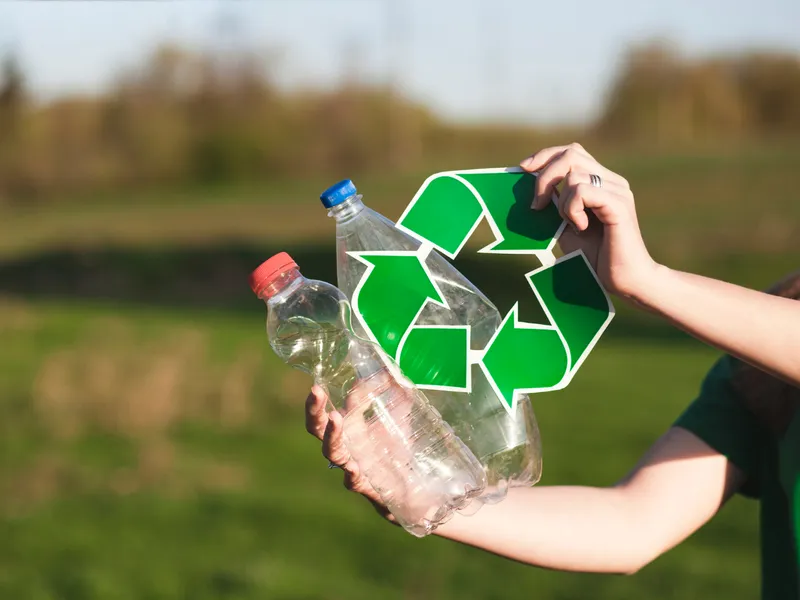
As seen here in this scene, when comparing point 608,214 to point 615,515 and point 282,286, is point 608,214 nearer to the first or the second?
point 282,286

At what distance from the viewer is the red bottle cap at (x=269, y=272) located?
1.51 metres

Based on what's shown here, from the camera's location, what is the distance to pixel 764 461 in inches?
73.0

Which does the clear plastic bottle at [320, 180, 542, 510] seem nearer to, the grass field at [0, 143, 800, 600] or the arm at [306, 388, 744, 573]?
the arm at [306, 388, 744, 573]

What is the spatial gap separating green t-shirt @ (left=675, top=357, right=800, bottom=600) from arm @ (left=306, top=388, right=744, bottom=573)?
0.03 meters

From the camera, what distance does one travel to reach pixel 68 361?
28.2 feet

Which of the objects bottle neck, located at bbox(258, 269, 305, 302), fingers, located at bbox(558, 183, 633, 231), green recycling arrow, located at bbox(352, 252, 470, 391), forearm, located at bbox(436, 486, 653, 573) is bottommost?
forearm, located at bbox(436, 486, 653, 573)

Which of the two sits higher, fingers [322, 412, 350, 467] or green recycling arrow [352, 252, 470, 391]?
green recycling arrow [352, 252, 470, 391]

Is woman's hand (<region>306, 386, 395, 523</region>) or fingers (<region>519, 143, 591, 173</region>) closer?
woman's hand (<region>306, 386, 395, 523</region>)

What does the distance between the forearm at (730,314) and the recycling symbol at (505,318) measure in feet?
0.51

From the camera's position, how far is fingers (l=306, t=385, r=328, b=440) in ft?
4.81

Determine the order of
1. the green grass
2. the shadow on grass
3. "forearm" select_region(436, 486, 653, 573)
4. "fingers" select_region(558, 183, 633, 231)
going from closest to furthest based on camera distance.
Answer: "fingers" select_region(558, 183, 633, 231) < "forearm" select_region(436, 486, 653, 573) < the green grass < the shadow on grass

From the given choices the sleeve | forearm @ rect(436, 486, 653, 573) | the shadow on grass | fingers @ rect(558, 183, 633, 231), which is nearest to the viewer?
fingers @ rect(558, 183, 633, 231)

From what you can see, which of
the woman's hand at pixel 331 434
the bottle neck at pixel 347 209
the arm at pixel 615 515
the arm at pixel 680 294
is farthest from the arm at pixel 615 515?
the bottle neck at pixel 347 209

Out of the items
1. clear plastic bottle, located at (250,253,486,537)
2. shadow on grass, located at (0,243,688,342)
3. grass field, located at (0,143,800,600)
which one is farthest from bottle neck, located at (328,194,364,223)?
shadow on grass, located at (0,243,688,342)
